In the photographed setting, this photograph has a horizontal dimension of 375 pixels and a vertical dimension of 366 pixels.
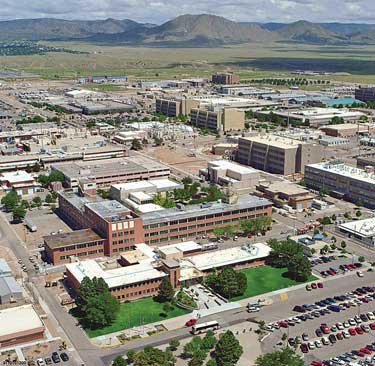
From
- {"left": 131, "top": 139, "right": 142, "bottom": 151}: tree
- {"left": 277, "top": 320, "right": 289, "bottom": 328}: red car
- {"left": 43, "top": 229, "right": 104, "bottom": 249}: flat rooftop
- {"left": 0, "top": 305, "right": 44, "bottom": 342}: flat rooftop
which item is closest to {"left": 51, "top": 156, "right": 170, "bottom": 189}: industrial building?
{"left": 43, "top": 229, "right": 104, "bottom": 249}: flat rooftop

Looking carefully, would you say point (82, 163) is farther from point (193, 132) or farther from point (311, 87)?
point (311, 87)

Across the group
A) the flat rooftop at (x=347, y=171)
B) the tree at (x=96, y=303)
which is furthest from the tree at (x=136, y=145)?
the tree at (x=96, y=303)

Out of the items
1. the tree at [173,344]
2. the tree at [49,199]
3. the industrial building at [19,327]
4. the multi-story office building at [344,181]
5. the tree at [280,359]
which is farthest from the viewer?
the tree at [49,199]

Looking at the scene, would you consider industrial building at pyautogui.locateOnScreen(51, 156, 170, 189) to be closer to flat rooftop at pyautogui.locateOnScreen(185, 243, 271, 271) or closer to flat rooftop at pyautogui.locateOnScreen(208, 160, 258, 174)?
flat rooftop at pyautogui.locateOnScreen(208, 160, 258, 174)

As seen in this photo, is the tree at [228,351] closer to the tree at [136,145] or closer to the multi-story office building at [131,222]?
the multi-story office building at [131,222]

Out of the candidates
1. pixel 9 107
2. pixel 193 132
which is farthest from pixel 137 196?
pixel 9 107

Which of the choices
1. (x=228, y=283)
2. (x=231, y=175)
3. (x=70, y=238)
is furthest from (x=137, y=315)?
(x=231, y=175)

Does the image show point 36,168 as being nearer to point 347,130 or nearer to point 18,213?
point 18,213
